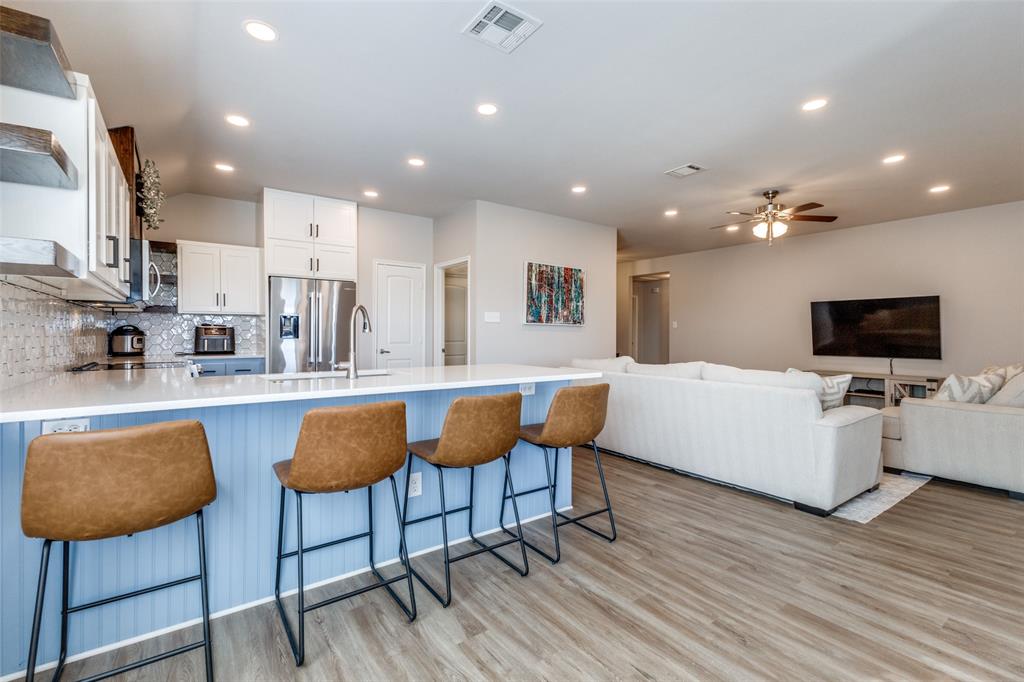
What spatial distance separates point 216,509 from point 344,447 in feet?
2.49

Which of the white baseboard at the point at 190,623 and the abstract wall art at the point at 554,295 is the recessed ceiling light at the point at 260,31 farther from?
the abstract wall art at the point at 554,295

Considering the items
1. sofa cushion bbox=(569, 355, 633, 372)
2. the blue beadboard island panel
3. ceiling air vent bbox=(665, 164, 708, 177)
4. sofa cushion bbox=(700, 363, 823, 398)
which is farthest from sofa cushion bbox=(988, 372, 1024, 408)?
the blue beadboard island panel

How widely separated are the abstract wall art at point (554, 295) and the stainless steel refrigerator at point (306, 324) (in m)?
2.13

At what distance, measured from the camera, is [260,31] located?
229 centimetres

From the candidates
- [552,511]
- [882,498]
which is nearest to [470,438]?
[552,511]

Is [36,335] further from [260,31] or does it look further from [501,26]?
[501,26]

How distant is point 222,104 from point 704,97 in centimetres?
308

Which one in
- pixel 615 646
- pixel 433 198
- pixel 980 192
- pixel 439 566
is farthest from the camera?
pixel 433 198

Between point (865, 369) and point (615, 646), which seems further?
point (865, 369)

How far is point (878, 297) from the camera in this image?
627 cm

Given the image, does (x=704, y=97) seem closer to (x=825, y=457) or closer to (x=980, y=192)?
(x=825, y=457)

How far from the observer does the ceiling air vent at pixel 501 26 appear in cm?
216

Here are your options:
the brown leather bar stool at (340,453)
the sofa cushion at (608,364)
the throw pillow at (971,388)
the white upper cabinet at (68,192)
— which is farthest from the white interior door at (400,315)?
the throw pillow at (971,388)

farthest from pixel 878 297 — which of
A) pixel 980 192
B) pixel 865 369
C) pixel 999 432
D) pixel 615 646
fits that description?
pixel 615 646
